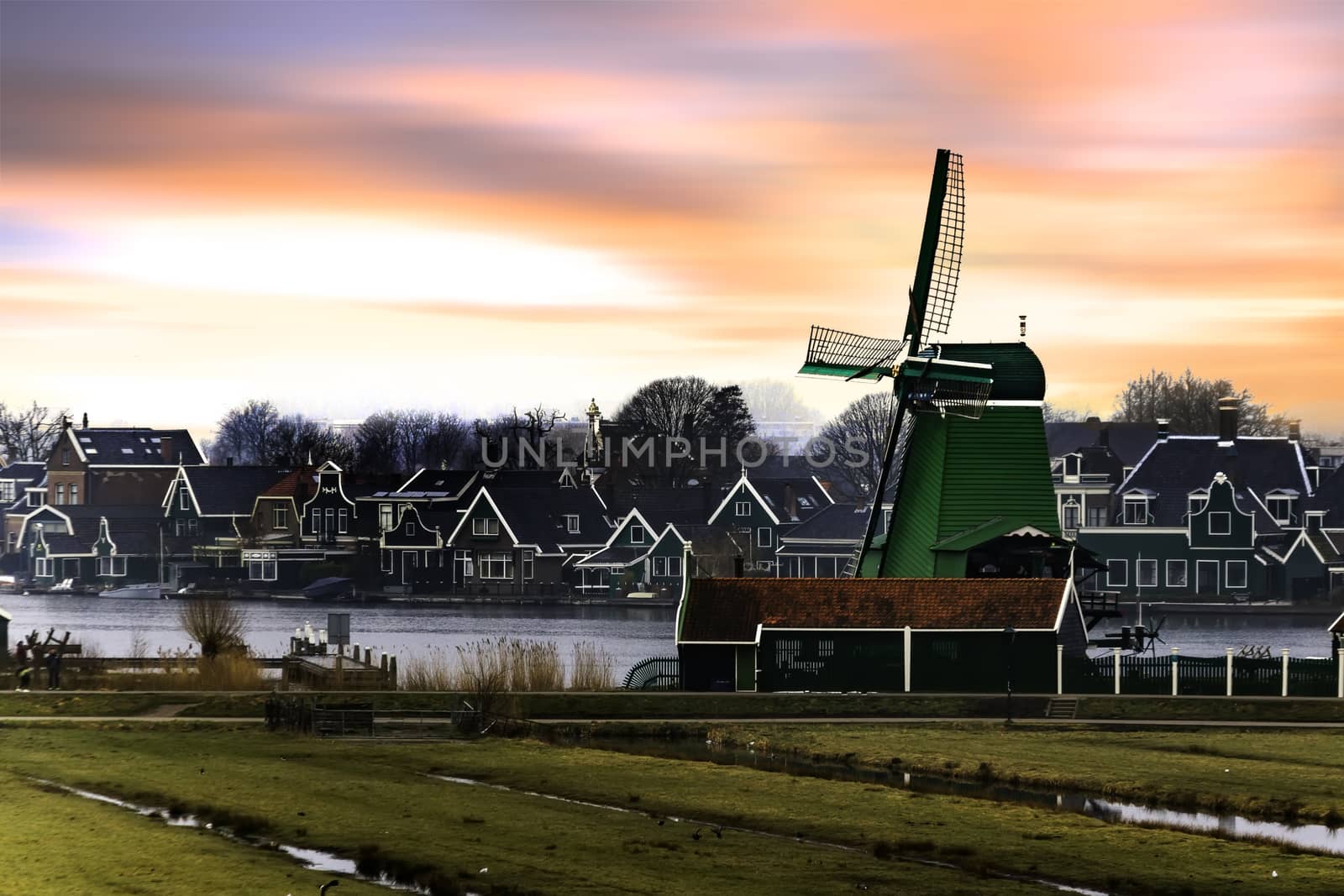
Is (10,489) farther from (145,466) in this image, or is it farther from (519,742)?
(519,742)

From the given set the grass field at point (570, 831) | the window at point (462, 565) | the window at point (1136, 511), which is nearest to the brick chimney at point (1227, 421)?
the window at point (1136, 511)

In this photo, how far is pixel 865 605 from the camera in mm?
52000

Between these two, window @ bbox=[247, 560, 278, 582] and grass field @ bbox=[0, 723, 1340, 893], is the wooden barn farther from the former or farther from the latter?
window @ bbox=[247, 560, 278, 582]

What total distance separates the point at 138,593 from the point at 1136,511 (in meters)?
70.9

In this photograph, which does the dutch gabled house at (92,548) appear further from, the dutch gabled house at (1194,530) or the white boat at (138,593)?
the dutch gabled house at (1194,530)

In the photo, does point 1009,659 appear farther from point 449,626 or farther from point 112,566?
point 112,566

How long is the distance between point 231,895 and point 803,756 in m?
18.3

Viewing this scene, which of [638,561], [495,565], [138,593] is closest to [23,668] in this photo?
[638,561]

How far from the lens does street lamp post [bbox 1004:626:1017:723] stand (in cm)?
4628

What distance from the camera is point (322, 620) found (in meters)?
114

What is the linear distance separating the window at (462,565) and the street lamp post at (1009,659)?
83.8m

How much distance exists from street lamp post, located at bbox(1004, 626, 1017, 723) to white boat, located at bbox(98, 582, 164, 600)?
3873 inches

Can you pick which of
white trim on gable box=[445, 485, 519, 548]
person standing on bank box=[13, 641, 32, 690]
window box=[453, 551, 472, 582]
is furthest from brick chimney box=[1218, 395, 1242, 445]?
person standing on bank box=[13, 641, 32, 690]

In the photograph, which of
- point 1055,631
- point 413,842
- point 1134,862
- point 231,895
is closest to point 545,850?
point 413,842
